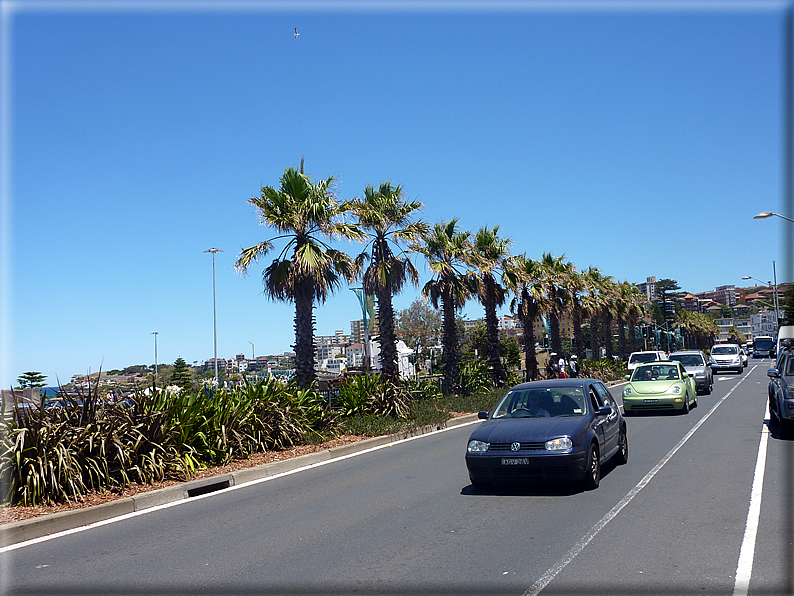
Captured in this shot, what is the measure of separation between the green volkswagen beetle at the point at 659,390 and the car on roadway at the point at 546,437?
9.35 meters

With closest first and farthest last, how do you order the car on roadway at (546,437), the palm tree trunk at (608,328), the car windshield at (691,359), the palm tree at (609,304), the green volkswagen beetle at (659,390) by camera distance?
the car on roadway at (546,437), the green volkswagen beetle at (659,390), the car windshield at (691,359), the palm tree at (609,304), the palm tree trunk at (608,328)

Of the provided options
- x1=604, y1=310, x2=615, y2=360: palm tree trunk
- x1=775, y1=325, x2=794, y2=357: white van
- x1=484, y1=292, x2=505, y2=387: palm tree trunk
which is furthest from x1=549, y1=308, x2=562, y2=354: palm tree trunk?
x1=775, y1=325, x2=794, y2=357: white van

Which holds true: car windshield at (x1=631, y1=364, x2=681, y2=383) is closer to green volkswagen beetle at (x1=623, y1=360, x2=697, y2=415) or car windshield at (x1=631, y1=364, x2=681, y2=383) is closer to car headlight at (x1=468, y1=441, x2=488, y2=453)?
green volkswagen beetle at (x1=623, y1=360, x2=697, y2=415)

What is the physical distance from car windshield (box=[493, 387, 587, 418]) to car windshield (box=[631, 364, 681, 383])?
37.4 feet

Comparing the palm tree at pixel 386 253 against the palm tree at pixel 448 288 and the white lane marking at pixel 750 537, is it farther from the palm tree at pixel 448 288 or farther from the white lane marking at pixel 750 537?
the white lane marking at pixel 750 537

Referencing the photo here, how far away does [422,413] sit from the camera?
19.1 metres

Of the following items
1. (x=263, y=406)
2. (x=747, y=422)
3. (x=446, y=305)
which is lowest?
(x=747, y=422)

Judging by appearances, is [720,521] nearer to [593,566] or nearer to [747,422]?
[593,566]

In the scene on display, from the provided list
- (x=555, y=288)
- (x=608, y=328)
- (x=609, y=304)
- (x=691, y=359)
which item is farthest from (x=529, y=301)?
(x=608, y=328)

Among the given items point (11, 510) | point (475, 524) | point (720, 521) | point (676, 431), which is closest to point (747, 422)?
point (676, 431)

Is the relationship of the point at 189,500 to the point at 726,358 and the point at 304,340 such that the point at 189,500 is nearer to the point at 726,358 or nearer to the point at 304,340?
the point at 304,340

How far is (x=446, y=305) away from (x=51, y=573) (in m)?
19.8

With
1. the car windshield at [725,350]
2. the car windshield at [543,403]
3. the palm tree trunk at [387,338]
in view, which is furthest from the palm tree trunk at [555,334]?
the car windshield at [543,403]

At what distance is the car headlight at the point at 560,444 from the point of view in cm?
882
